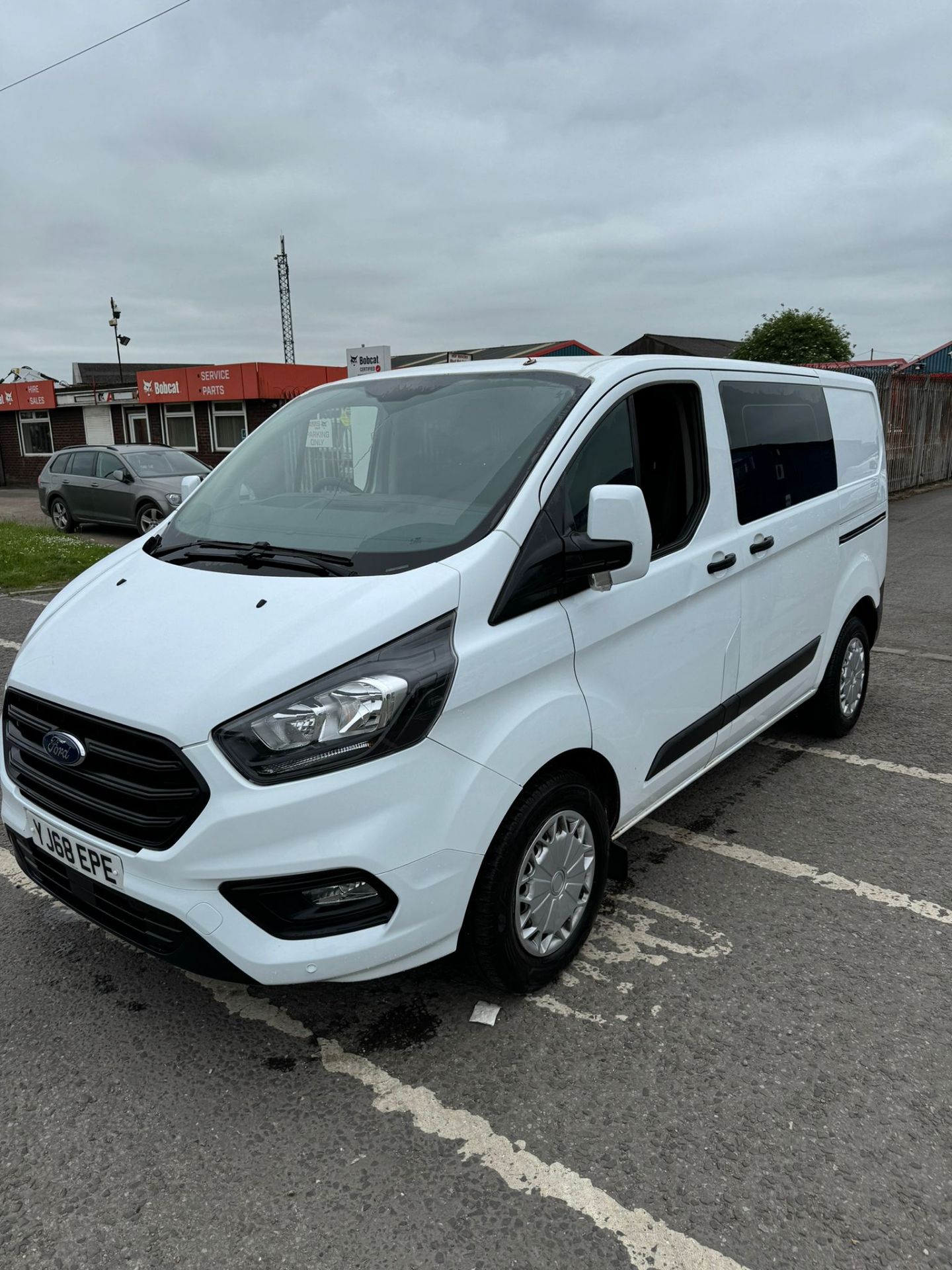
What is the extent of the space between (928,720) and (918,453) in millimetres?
15713

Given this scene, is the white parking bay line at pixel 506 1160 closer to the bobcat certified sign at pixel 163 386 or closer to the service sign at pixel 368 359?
the service sign at pixel 368 359

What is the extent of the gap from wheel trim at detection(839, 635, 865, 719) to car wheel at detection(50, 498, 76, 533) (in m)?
15.0

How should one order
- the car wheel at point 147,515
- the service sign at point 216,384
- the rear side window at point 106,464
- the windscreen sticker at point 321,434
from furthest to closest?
1. the service sign at point 216,384
2. the rear side window at point 106,464
3. the car wheel at point 147,515
4. the windscreen sticker at point 321,434

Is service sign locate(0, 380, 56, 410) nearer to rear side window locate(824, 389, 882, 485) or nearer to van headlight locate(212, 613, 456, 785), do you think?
rear side window locate(824, 389, 882, 485)

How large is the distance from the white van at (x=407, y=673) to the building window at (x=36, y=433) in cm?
3278

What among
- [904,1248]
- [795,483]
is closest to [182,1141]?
[904,1248]

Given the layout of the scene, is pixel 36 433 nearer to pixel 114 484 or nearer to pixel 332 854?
pixel 114 484

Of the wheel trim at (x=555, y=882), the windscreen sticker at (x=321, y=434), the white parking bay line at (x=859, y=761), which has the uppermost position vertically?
the windscreen sticker at (x=321, y=434)

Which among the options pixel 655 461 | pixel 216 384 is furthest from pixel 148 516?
pixel 655 461

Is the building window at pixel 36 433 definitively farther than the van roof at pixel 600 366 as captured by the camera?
Yes

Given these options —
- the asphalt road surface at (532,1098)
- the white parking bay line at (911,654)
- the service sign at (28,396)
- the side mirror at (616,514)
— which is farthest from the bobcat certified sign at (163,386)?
the side mirror at (616,514)

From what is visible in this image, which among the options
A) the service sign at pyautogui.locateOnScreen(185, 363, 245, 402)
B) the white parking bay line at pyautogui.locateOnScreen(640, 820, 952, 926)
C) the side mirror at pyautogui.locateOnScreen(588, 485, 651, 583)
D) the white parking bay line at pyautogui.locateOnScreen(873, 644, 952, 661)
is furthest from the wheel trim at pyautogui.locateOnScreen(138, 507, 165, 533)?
the side mirror at pyautogui.locateOnScreen(588, 485, 651, 583)

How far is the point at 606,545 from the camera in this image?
2.70m

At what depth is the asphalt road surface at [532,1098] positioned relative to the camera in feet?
6.68
